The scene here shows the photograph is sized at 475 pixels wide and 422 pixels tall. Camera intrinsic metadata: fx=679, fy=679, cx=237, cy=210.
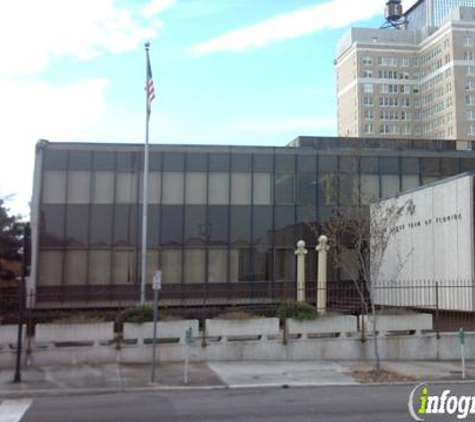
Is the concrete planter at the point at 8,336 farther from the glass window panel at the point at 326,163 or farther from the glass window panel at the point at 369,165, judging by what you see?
the glass window panel at the point at 369,165

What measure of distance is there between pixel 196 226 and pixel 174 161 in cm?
337

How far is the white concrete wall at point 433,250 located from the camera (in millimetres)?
22281

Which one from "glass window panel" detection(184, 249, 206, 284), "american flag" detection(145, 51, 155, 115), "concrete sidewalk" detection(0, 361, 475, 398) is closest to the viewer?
"concrete sidewalk" detection(0, 361, 475, 398)

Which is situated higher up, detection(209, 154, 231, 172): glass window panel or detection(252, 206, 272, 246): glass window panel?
detection(209, 154, 231, 172): glass window panel

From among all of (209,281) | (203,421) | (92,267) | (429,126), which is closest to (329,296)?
(209,281)

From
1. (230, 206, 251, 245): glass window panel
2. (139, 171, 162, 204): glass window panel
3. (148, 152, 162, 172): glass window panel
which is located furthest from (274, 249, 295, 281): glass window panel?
(148, 152, 162, 172): glass window panel

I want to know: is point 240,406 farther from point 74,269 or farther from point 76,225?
point 76,225

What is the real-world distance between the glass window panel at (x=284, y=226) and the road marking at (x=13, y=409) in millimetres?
21550

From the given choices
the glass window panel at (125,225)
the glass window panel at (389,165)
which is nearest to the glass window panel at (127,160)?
the glass window panel at (125,225)

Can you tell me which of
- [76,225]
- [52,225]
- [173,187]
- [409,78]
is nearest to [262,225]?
[173,187]

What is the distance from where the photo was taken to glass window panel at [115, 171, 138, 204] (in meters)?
32.7

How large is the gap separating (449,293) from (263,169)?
13.6m

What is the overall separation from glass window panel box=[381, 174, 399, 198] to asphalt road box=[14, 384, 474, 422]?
20544mm

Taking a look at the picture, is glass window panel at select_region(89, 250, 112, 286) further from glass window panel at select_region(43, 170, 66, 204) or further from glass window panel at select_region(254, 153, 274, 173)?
glass window panel at select_region(254, 153, 274, 173)
